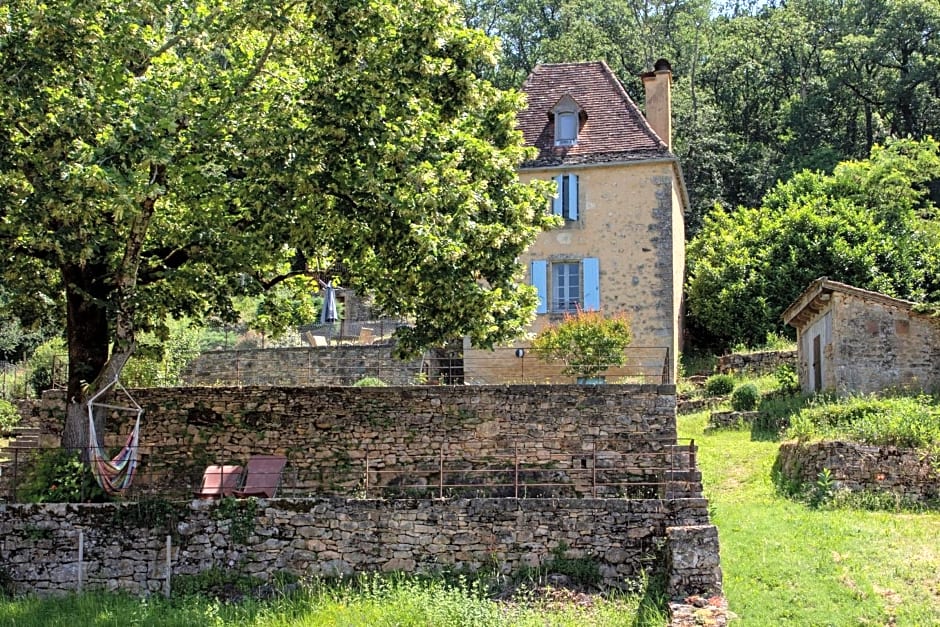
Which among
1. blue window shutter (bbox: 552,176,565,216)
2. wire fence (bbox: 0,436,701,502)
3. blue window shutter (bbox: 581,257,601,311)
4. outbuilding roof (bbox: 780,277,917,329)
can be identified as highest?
blue window shutter (bbox: 552,176,565,216)

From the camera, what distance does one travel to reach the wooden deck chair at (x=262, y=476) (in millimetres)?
16953

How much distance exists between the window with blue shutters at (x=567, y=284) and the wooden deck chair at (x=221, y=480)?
11737 millimetres

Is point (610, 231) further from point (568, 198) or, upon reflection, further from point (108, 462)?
point (108, 462)

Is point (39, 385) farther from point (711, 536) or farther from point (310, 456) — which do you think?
point (711, 536)

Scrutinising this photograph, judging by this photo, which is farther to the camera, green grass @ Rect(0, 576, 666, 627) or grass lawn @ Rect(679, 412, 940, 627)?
green grass @ Rect(0, 576, 666, 627)

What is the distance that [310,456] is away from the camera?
63.0 ft

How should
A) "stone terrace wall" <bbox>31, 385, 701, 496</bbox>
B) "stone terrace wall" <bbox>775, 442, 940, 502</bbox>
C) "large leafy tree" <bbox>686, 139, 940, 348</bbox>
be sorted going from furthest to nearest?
"large leafy tree" <bbox>686, 139, 940, 348</bbox> < "stone terrace wall" <bbox>31, 385, 701, 496</bbox> < "stone terrace wall" <bbox>775, 442, 940, 502</bbox>

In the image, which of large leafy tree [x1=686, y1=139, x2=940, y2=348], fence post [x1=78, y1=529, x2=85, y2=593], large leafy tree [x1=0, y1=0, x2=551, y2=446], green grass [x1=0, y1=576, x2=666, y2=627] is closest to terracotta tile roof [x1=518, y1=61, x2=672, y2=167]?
large leafy tree [x1=686, y1=139, x2=940, y2=348]

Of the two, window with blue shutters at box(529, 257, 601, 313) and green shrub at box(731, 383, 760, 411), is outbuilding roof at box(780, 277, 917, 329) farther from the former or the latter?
window with blue shutters at box(529, 257, 601, 313)

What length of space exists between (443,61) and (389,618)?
729 centimetres

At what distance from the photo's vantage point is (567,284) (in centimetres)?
2827

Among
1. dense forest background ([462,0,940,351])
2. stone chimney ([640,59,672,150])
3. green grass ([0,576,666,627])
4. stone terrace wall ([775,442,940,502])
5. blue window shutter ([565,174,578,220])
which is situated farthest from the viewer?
dense forest background ([462,0,940,351])

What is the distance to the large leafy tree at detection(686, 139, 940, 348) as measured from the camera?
103 ft

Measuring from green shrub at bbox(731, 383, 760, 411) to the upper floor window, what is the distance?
5991 millimetres
